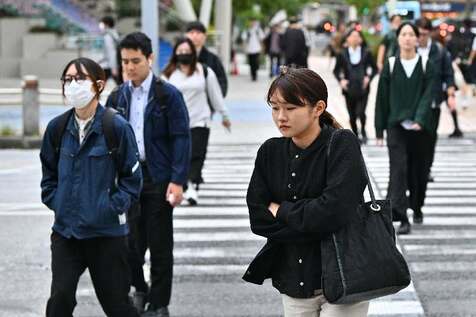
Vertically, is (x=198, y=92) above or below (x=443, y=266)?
above

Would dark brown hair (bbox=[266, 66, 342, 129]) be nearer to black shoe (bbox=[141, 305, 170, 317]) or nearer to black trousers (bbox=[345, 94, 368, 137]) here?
black shoe (bbox=[141, 305, 170, 317])

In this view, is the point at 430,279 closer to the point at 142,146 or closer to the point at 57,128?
the point at 142,146

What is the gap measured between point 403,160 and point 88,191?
4.60m

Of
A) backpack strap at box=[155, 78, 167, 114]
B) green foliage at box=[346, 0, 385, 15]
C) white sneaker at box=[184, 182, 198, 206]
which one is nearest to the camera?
backpack strap at box=[155, 78, 167, 114]

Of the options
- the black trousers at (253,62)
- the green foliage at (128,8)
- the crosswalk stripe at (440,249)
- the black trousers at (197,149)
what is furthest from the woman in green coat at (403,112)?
the green foliage at (128,8)

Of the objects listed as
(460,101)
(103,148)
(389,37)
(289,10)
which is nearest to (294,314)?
(103,148)

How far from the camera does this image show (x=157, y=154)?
6.95m

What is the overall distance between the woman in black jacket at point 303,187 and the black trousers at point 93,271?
1.32 m

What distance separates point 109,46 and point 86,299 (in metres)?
12.1

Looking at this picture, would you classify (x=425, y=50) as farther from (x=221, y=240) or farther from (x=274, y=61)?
(x=274, y=61)

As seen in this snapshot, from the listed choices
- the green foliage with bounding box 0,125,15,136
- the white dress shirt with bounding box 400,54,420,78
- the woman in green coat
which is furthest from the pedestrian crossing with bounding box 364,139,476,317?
the green foliage with bounding box 0,125,15,136

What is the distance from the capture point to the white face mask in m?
5.68

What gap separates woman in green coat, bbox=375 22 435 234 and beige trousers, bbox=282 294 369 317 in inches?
201

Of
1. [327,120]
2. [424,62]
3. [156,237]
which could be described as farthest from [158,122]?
[424,62]
